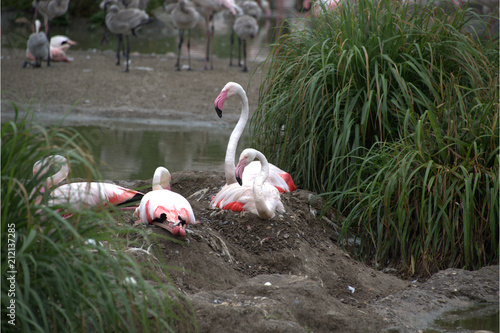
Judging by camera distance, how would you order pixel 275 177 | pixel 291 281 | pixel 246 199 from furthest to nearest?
pixel 275 177 < pixel 246 199 < pixel 291 281

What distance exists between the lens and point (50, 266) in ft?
6.85

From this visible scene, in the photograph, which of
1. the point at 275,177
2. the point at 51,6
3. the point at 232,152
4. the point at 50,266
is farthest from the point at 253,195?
the point at 51,6

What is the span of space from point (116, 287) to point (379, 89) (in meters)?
2.86

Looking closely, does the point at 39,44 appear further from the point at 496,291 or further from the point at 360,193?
the point at 496,291

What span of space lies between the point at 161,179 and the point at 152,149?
326 centimetres

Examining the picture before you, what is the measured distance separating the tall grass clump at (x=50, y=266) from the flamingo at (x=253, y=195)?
1.83 meters

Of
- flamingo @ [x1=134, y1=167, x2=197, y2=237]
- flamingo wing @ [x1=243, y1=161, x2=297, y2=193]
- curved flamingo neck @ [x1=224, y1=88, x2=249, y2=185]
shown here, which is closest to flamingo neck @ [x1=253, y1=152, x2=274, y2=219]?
flamingo wing @ [x1=243, y1=161, x2=297, y2=193]

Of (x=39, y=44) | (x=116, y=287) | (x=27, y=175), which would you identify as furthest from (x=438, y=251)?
(x=39, y=44)

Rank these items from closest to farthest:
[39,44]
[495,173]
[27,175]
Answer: [27,175], [495,173], [39,44]

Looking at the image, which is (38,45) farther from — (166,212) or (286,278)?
(286,278)

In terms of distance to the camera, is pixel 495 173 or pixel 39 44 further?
pixel 39 44

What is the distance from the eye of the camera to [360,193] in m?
4.16

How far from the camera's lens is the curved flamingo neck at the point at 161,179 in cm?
401

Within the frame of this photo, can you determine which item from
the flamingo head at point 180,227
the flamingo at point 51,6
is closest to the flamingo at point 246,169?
the flamingo head at point 180,227
